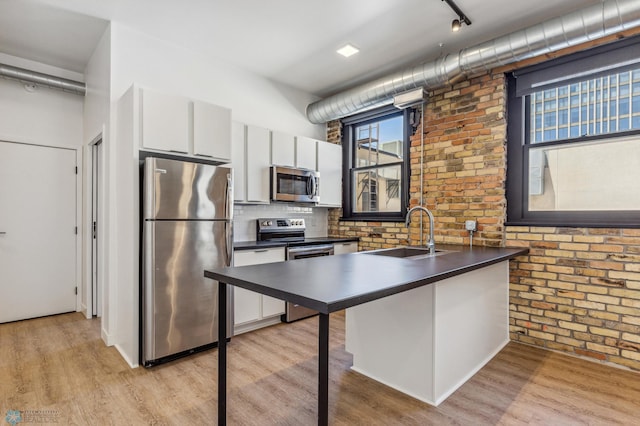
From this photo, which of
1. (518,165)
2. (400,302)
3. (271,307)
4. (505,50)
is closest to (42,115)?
(271,307)

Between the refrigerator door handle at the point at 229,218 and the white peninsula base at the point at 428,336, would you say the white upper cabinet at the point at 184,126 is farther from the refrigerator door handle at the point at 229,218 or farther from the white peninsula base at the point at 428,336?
the white peninsula base at the point at 428,336

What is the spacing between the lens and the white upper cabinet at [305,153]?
4.12m

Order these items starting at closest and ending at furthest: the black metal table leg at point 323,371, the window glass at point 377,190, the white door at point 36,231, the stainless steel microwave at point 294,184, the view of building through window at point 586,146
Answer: the black metal table leg at point 323,371
the view of building through window at point 586,146
the white door at point 36,231
the stainless steel microwave at point 294,184
the window glass at point 377,190

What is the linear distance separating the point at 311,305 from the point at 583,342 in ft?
8.96

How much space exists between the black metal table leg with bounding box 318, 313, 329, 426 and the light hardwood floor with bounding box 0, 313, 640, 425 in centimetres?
77

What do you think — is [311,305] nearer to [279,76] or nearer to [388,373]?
[388,373]

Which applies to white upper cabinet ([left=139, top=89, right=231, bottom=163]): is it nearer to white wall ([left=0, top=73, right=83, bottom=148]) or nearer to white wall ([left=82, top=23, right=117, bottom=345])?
white wall ([left=82, top=23, right=117, bottom=345])

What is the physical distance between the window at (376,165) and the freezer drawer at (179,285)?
7.01 ft

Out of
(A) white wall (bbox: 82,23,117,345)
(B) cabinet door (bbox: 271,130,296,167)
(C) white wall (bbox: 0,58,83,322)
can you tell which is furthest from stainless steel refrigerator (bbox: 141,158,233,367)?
(C) white wall (bbox: 0,58,83,322)

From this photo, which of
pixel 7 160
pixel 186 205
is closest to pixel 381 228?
pixel 186 205

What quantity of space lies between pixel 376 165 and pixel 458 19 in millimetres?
→ 1927

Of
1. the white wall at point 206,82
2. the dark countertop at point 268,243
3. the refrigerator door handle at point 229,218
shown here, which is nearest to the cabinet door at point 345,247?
the dark countertop at point 268,243

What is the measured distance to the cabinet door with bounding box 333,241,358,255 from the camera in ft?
13.6

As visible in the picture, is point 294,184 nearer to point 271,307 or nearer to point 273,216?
point 273,216
